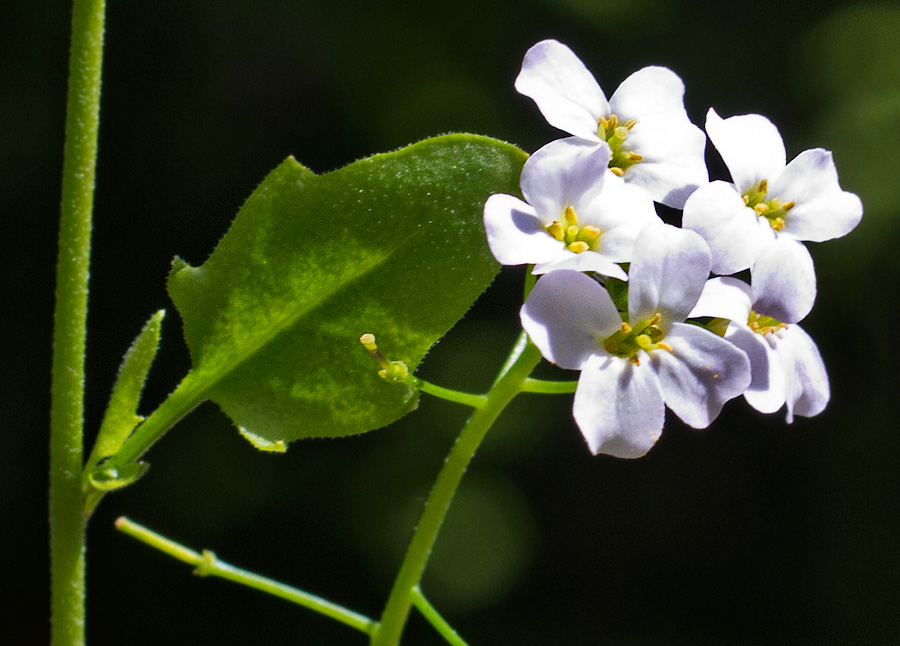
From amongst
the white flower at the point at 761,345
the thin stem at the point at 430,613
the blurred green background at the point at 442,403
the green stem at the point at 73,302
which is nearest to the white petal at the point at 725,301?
the white flower at the point at 761,345

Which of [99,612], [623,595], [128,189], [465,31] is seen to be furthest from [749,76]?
[99,612]

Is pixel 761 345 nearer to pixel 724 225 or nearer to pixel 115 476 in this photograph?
pixel 724 225

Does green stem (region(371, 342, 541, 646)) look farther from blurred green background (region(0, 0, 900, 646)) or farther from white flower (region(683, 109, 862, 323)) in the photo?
blurred green background (region(0, 0, 900, 646))

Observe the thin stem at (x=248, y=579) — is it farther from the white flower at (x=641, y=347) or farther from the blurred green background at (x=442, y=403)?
the blurred green background at (x=442, y=403)

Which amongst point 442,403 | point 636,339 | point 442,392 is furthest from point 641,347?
point 442,403

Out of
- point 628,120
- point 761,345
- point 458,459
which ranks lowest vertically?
point 458,459
